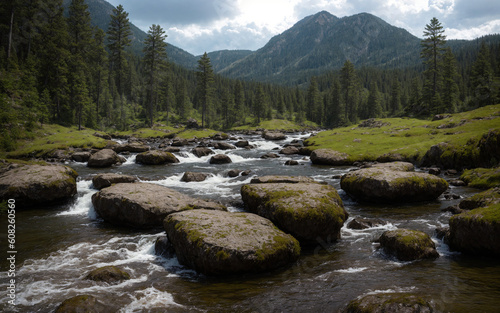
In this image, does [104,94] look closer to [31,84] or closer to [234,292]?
[31,84]

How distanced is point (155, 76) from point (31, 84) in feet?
109

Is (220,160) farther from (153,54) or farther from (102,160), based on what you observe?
(153,54)

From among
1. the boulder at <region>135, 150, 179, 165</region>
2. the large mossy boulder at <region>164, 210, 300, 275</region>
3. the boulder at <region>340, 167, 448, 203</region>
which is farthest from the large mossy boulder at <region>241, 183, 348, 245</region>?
the boulder at <region>135, 150, 179, 165</region>

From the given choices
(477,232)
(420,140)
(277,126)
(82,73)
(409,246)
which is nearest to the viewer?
(477,232)

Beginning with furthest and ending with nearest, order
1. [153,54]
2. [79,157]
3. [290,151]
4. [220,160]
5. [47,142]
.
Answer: [153,54] → [290,151] → [47,142] → [220,160] → [79,157]

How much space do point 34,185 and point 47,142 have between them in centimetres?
2940

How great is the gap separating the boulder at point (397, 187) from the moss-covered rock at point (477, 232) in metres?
6.58

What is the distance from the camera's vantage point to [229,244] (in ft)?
31.7

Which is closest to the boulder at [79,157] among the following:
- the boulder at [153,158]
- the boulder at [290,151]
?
the boulder at [153,158]

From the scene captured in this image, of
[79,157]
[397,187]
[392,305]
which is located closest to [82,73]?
[79,157]

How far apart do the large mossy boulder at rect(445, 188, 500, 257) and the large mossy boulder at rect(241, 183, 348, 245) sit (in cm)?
449

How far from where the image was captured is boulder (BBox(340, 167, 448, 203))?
17672 millimetres

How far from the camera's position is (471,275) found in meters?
8.75

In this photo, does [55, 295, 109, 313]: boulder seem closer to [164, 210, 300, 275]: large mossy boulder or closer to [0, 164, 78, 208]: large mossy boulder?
[164, 210, 300, 275]: large mossy boulder
